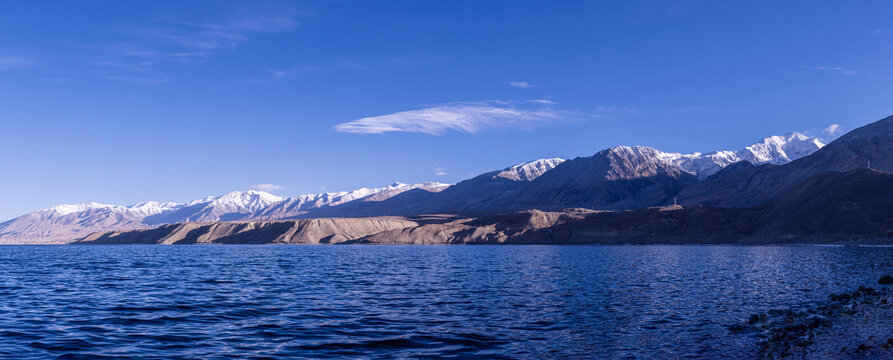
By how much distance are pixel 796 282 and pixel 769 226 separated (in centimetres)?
15537

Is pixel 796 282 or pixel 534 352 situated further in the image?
pixel 796 282

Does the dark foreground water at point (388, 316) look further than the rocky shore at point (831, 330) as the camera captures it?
Yes

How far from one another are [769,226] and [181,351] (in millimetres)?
201118

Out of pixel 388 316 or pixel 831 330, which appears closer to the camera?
pixel 831 330

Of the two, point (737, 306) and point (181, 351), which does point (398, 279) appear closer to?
point (737, 306)

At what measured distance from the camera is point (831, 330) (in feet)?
81.8

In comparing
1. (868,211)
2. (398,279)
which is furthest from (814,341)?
(868,211)

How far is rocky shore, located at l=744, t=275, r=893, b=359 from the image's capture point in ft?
67.3

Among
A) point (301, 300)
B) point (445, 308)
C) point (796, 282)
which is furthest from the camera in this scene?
point (796, 282)

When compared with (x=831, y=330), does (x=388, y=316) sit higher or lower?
higher

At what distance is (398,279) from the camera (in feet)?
175

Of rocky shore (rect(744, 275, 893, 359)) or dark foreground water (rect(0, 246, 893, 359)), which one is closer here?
rocky shore (rect(744, 275, 893, 359))

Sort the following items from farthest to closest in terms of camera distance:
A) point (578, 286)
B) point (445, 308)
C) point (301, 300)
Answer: point (578, 286), point (301, 300), point (445, 308)

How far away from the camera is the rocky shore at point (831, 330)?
2052cm
